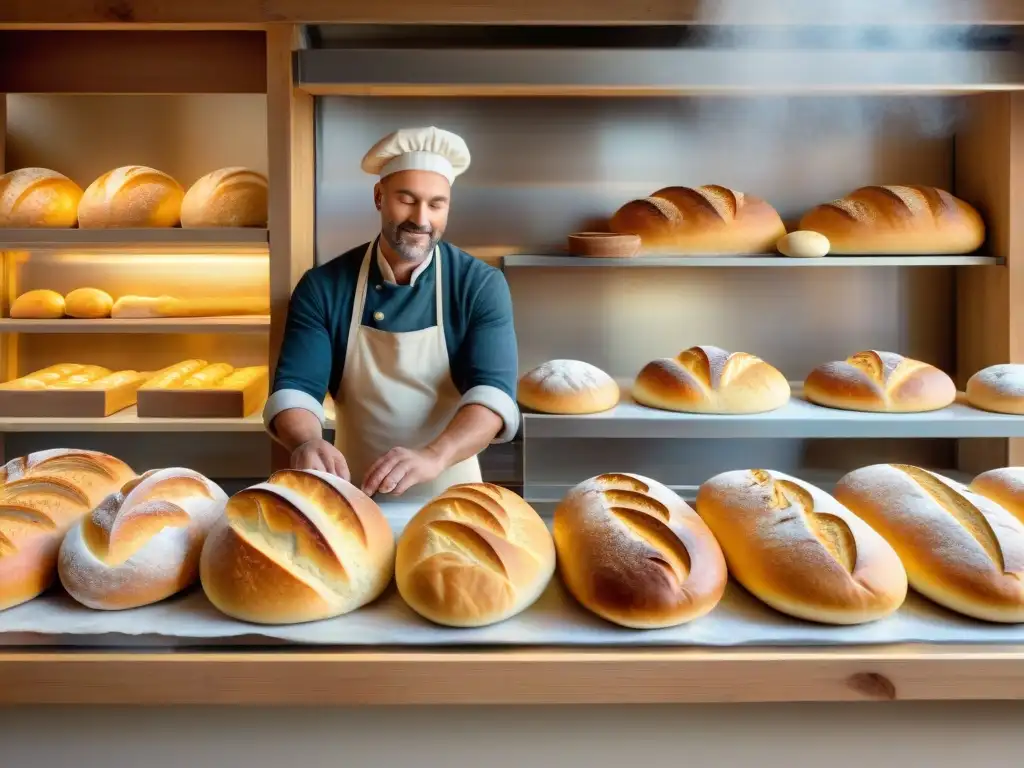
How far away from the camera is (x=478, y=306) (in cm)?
212

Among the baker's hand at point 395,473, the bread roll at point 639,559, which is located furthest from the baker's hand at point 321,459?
the bread roll at point 639,559

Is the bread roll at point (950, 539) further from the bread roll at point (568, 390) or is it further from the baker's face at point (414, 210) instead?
the bread roll at point (568, 390)

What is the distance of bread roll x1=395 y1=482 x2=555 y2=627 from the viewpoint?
0.96m

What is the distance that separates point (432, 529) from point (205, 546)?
28 cm

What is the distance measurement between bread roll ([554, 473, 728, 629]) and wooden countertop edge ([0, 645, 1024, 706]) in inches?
2.8

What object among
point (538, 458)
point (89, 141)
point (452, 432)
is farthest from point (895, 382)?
point (89, 141)

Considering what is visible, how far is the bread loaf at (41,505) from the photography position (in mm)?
1006

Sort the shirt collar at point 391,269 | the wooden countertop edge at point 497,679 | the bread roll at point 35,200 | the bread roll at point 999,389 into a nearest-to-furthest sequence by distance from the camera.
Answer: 1. the wooden countertop edge at point 497,679
2. the shirt collar at point 391,269
3. the bread roll at point 999,389
4. the bread roll at point 35,200

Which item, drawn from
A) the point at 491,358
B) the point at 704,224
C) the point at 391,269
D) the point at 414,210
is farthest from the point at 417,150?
the point at 704,224

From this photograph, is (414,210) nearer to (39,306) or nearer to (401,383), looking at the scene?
(401,383)

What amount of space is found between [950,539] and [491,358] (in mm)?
1164

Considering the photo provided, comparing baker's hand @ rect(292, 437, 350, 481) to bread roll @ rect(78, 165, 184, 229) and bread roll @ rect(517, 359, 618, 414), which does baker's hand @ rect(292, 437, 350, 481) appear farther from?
bread roll @ rect(78, 165, 184, 229)

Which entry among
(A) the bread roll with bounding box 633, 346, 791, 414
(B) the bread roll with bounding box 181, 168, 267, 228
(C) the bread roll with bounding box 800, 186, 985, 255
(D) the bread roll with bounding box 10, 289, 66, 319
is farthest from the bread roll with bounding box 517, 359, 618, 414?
(D) the bread roll with bounding box 10, 289, 66, 319

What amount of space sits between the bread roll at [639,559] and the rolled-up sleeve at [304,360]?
3.06ft
